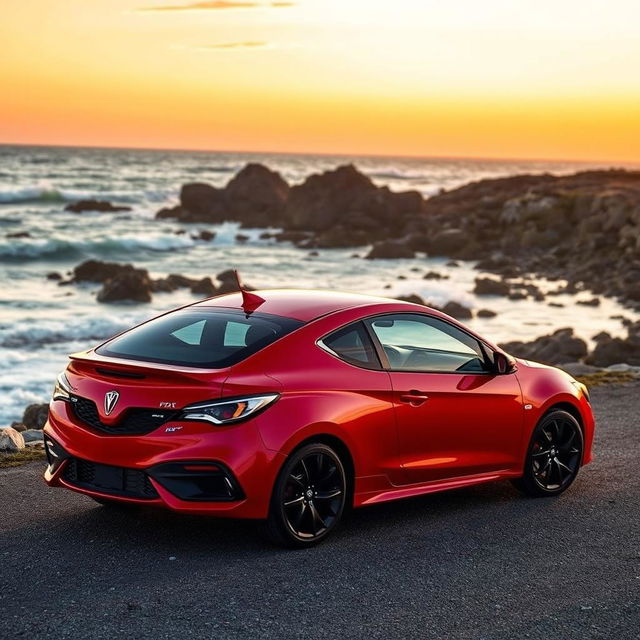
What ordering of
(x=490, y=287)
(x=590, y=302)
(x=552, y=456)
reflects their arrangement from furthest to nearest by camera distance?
1. (x=490, y=287)
2. (x=590, y=302)
3. (x=552, y=456)

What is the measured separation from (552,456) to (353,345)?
2285 millimetres

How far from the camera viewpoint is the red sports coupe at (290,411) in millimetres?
6227

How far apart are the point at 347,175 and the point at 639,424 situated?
5964cm

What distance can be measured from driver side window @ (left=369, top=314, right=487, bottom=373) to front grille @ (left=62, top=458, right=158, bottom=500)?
1.89 metres

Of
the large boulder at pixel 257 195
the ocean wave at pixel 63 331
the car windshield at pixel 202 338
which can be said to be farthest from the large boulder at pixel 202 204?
the car windshield at pixel 202 338

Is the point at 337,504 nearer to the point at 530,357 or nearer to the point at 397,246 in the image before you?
the point at 530,357

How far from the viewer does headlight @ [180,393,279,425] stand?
6.19 metres

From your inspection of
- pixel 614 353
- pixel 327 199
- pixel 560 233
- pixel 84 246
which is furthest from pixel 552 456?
pixel 327 199

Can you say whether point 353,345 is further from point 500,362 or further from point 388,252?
point 388,252

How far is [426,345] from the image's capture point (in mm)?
7711

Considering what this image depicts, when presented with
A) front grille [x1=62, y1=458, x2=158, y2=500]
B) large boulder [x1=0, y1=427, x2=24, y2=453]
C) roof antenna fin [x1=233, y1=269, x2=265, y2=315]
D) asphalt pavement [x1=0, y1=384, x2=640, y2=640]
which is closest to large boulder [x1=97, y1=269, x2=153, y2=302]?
large boulder [x1=0, y1=427, x2=24, y2=453]

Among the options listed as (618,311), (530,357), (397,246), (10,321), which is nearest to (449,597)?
(530,357)

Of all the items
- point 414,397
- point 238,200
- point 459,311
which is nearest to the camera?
point 414,397

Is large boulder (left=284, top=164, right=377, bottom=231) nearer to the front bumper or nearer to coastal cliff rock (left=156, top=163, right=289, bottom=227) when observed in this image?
coastal cliff rock (left=156, top=163, right=289, bottom=227)
